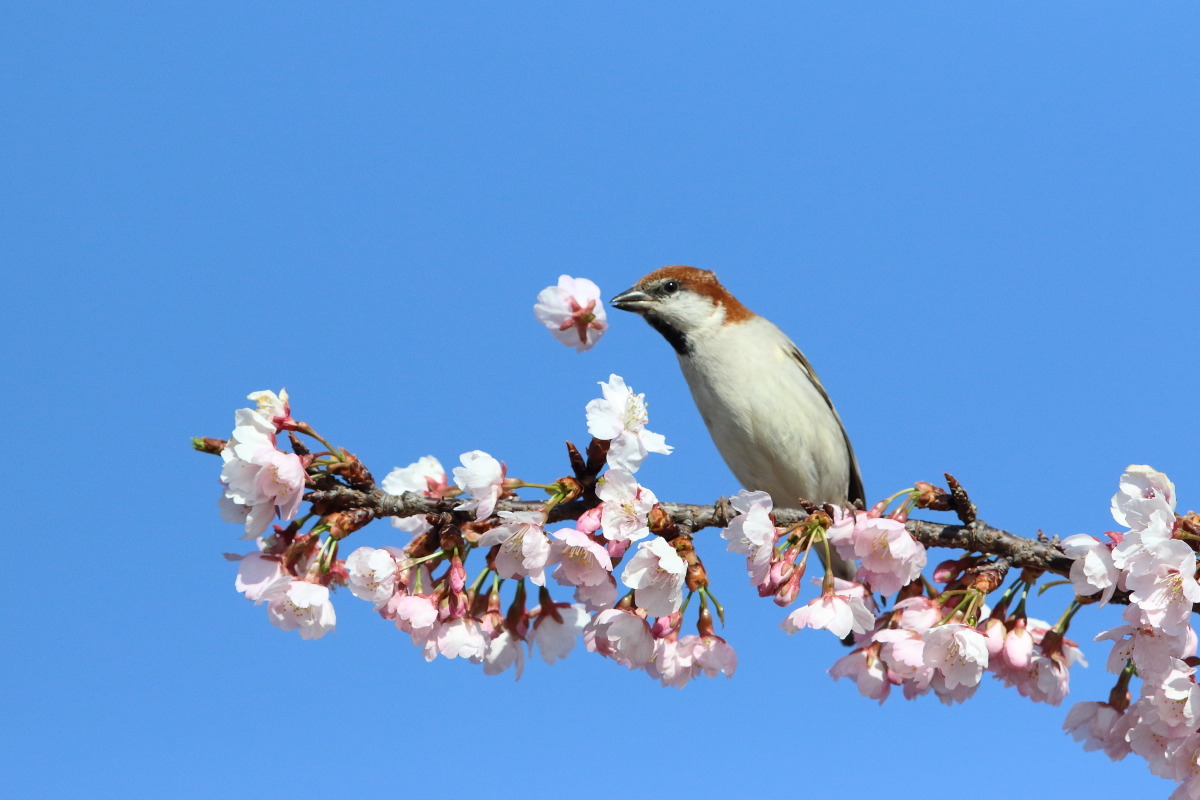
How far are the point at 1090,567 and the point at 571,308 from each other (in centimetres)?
215

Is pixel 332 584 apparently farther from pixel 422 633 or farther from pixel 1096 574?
pixel 1096 574

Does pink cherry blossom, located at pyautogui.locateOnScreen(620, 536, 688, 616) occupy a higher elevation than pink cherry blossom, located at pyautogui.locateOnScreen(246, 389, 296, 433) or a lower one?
lower

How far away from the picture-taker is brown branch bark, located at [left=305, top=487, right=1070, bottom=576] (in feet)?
12.0

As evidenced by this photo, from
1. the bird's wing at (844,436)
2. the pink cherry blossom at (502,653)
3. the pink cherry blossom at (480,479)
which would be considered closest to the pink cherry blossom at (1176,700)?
the pink cherry blossom at (502,653)

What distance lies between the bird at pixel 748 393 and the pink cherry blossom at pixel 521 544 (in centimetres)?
401

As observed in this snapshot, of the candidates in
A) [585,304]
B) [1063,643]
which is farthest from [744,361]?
[1063,643]

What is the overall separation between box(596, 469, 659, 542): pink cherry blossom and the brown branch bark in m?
0.17

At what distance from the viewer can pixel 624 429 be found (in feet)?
11.8

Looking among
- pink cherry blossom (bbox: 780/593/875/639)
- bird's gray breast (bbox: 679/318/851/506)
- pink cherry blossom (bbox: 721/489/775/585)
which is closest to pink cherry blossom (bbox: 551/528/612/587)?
pink cherry blossom (bbox: 721/489/775/585)

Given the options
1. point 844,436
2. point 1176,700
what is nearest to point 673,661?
point 1176,700

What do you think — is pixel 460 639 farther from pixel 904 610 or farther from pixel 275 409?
pixel 904 610

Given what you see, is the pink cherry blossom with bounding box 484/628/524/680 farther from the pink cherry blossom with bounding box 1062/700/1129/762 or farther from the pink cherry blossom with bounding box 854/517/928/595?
the pink cherry blossom with bounding box 1062/700/1129/762

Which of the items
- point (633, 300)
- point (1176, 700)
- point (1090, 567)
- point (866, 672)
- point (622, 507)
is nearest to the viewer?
point (1090, 567)

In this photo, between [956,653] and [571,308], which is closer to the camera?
[956,653]
